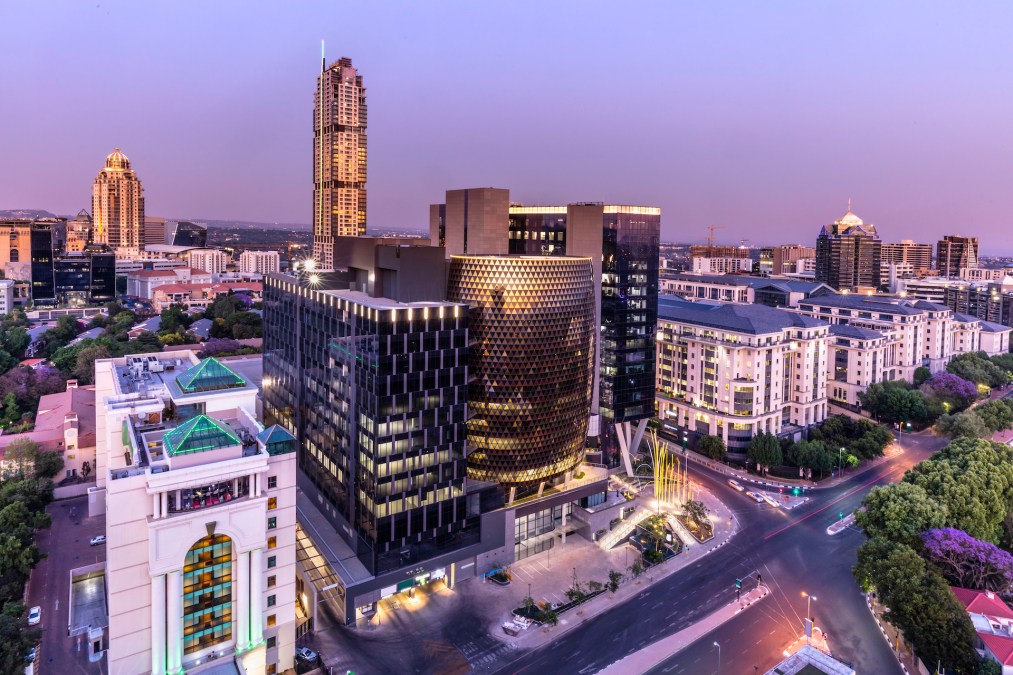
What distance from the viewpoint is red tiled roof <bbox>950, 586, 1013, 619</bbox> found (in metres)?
63.0

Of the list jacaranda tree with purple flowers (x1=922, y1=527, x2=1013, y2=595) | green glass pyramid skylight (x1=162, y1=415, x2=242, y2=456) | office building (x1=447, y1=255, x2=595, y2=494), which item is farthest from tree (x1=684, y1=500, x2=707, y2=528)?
green glass pyramid skylight (x1=162, y1=415, x2=242, y2=456)

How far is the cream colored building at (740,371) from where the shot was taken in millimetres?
116250

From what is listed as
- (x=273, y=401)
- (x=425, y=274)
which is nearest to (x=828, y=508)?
(x=425, y=274)

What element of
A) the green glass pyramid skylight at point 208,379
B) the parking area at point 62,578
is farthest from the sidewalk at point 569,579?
the parking area at point 62,578

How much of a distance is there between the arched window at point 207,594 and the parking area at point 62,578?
13.2 meters

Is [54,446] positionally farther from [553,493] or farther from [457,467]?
[553,493]

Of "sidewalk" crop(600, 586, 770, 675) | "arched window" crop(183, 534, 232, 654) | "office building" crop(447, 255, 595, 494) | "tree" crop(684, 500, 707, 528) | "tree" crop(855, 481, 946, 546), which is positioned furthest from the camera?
"tree" crop(684, 500, 707, 528)

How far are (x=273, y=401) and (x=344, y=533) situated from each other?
1339 inches

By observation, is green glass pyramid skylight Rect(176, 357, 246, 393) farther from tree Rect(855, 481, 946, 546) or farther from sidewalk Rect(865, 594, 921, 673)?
tree Rect(855, 481, 946, 546)

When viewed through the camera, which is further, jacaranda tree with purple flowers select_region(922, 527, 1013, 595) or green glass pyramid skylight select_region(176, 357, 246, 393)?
jacaranda tree with purple flowers select_region(922, 527, 1013, 595)

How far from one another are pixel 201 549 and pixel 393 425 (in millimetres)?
21835

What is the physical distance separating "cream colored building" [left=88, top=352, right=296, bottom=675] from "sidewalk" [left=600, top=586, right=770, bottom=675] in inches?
1269

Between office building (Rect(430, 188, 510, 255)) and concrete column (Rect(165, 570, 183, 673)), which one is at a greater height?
office building (Rect(430, 188, 510, 255))

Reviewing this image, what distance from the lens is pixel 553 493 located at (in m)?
85.8
